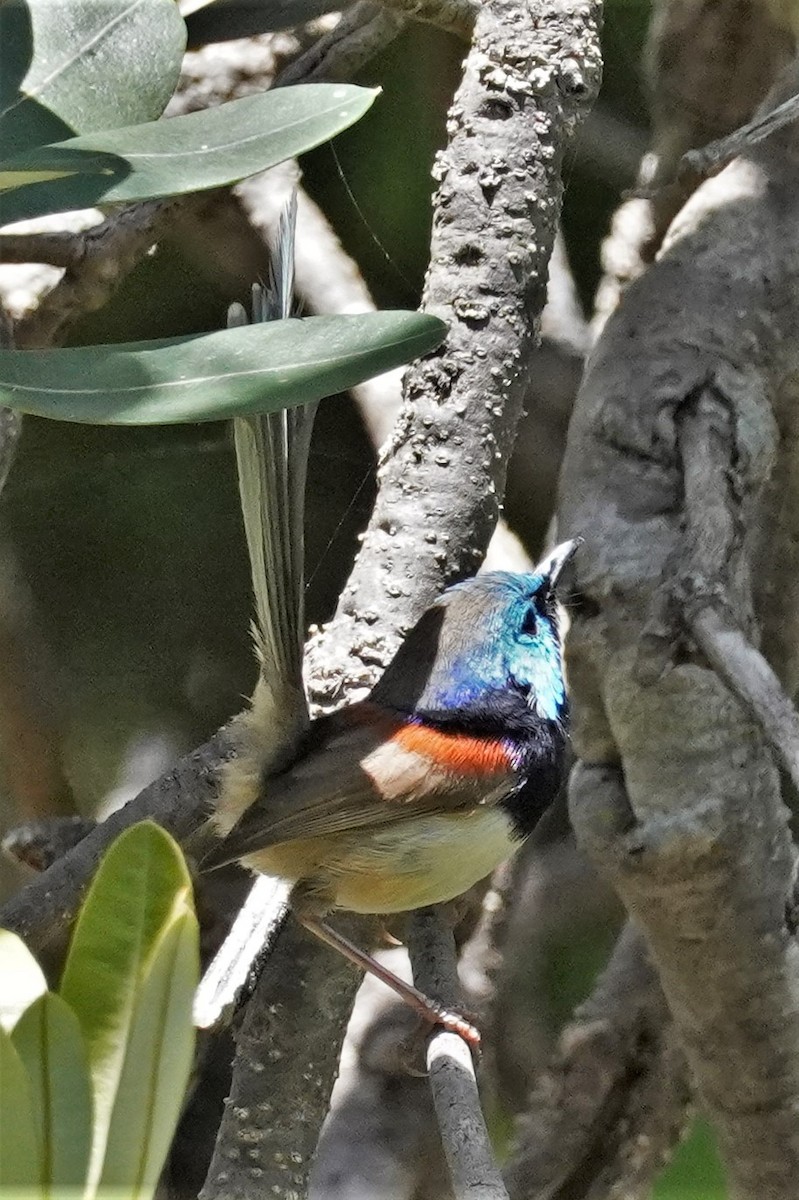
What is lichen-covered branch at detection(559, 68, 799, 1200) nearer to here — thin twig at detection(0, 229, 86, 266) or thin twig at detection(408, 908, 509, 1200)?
thin twig at detection(408, 908, 509, 1200)

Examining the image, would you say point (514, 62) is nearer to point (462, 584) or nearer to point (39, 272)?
point (462, 584)

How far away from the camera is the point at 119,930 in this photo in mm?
584

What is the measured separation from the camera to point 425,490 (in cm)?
155

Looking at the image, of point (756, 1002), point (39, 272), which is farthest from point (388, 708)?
point (39, 272)

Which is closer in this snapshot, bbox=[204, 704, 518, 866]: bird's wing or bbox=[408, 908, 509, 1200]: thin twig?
bbox=[408, 908, 509, 1200]: thin twig

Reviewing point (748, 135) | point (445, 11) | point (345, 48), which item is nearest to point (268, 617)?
point (748, 135)

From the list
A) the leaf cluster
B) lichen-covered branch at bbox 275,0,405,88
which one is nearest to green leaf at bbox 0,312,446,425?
the leaf cluster

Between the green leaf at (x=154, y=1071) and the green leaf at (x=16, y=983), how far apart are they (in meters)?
0.08

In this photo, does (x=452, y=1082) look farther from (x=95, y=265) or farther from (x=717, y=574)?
(x=95, y=265)

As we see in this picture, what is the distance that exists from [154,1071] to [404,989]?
34.3 inches

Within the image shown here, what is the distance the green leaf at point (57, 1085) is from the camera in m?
0.54

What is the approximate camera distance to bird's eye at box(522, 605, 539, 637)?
158cm

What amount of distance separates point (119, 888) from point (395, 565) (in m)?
1.01

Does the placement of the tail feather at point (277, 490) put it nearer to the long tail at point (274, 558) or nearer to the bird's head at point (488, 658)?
the long tail at point (274, 558)
